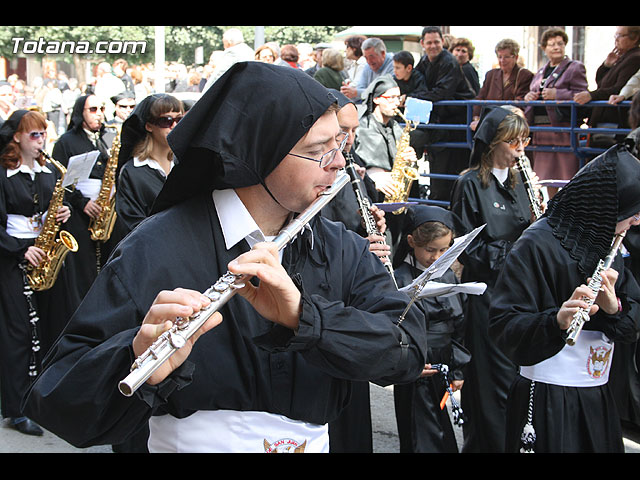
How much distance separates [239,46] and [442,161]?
294 cm

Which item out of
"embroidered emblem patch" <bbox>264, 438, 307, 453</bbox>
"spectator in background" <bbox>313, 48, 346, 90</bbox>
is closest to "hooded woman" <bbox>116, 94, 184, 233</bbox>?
"embroidered emblem patch" <bbox>264, 438, 307, 453</bbox>

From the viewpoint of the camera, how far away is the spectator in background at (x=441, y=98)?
10.0 meters

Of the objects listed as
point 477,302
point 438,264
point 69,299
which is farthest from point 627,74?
point 438,264

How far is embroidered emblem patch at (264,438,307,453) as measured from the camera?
206 cm

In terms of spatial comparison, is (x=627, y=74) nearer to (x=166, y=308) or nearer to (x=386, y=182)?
(x=386, y=182)

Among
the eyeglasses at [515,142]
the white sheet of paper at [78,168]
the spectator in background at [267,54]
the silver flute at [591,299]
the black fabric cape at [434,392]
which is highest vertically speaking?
the spectator in background at [267,54]

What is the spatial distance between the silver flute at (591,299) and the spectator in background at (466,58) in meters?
7.62

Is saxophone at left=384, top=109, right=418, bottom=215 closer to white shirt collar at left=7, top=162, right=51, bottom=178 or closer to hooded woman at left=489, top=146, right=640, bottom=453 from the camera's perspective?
white shirt collar at left=7, top=162, right=51, bottom=178

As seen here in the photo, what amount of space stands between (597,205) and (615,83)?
506cm

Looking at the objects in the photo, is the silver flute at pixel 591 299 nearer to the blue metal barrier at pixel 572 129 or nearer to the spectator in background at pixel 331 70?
the blue metal barrier at pixel 572 129

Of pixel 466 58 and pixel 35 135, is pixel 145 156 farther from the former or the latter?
pixel 466 58

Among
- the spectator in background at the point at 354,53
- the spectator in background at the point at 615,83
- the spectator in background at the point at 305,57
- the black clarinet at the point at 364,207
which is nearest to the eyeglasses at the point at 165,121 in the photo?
the black clarinet at the point at 364,207

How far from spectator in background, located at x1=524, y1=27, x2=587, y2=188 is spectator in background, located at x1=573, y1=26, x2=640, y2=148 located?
12.4 inches

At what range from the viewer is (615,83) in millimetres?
7898
